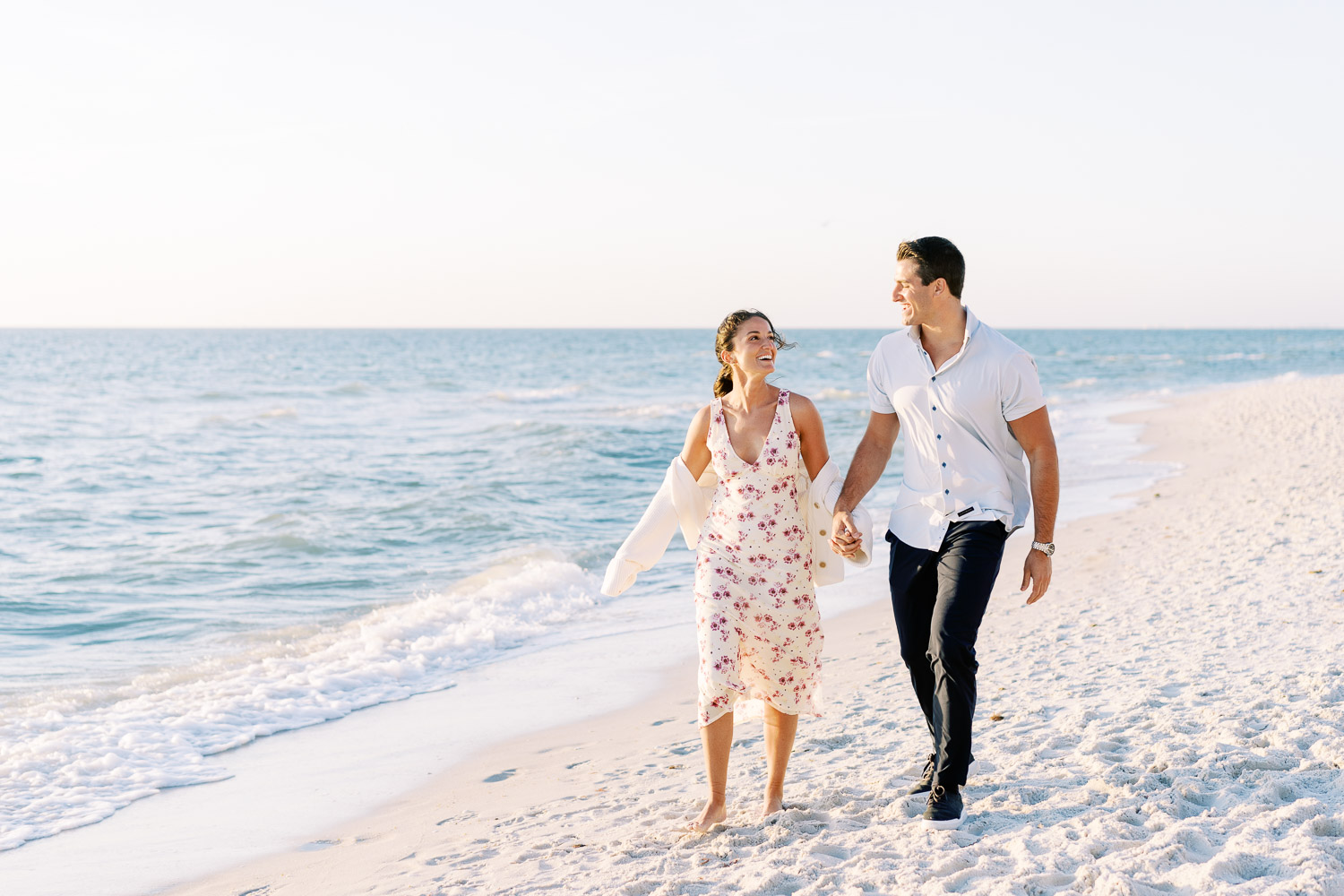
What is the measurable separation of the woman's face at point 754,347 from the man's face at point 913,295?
0.45 meters

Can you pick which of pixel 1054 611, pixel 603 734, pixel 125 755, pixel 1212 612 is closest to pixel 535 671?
pixel 603 734

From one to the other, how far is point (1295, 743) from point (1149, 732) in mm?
504

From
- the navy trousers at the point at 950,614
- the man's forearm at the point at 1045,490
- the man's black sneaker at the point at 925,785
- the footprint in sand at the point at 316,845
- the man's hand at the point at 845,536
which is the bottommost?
the footprint in sand at the point at 316,845

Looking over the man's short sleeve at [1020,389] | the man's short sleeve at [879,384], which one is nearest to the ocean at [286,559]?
the man's short sleeve at [879,384]

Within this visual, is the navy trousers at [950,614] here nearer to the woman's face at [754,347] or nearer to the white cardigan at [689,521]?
the white cardigan at [689,521]

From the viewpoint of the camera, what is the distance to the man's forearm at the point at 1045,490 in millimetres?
3230

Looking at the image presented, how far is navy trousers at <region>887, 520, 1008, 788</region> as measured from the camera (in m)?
3.20

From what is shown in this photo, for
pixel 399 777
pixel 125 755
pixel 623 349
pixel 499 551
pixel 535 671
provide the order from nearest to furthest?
pixel 399 777 < pixel 125 755 < pixel 535 671 < pixel 499 551 < pixel 623 349

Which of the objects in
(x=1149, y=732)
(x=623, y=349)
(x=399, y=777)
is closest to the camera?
(x=1149, y=732)

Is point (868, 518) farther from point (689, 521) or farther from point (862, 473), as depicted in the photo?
point (689, 521)

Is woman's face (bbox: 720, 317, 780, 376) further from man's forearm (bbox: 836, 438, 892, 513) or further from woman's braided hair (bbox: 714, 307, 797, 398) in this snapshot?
man's forearm (bbox: 836, 438, 892, 513)

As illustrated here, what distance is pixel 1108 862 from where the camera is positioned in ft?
9.80

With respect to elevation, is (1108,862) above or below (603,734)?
above

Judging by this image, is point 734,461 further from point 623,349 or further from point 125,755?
point 623,349
